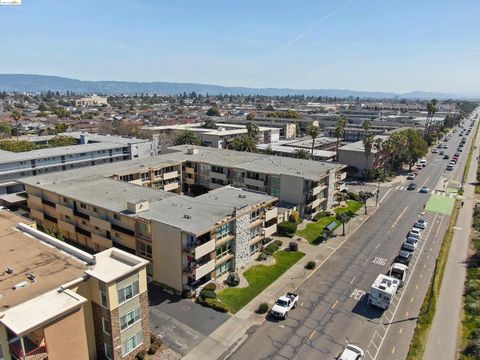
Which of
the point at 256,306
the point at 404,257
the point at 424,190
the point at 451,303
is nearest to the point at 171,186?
the point at 256,306

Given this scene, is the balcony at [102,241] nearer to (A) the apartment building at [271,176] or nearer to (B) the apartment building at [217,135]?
(A) the apartment building at [271,176]

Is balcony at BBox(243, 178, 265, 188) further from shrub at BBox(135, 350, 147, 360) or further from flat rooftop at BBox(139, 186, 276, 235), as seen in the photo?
shrub at BBox(135, 350, 147, 360)

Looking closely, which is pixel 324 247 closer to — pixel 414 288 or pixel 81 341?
pixel 414 288

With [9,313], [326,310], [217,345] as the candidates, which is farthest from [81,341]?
[326,310]

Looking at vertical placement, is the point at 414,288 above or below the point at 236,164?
below

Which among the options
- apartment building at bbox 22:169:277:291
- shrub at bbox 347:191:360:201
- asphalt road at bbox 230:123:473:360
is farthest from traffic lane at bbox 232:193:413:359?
shrub at bbox 347:191:360:201

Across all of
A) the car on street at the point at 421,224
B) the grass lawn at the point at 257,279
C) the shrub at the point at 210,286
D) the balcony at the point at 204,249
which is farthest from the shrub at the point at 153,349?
the car on street at the point at 421,224
